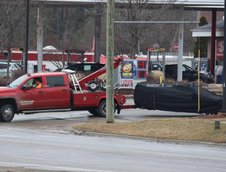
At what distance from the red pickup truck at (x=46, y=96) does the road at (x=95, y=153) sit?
2.10m

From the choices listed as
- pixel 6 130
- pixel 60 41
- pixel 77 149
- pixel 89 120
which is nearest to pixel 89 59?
pixel 60 41

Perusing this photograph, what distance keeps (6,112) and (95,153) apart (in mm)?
10191

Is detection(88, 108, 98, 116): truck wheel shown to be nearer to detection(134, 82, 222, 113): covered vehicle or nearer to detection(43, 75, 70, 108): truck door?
detection(43, 75, 70, 108): truck door

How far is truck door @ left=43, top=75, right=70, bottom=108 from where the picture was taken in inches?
989

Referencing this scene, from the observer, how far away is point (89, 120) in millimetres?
25453

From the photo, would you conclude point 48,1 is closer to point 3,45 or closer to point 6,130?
point 3,45

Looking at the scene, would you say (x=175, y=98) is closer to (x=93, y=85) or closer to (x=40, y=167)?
(x=93, y=85)

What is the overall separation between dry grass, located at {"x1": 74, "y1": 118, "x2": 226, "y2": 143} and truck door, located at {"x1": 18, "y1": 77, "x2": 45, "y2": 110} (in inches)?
134

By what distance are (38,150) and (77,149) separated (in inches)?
39.9

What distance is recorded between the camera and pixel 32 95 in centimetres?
2466

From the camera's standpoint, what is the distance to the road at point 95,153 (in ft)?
40.7

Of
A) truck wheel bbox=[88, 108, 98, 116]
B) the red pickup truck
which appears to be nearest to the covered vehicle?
the red pickup truck

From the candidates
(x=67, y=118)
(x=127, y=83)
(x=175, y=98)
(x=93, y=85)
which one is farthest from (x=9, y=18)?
(x=175, y=98)

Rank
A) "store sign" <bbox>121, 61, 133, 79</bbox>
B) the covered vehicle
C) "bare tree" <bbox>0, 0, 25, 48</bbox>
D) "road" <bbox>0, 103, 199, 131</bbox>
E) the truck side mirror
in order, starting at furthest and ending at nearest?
"bare tree" <bbox>0, 0, 25, 48</bbox> → "store sign" <bbox>121, 61, 133, 79</bbox> → the covered vehicle → the truck side mirror → "road" <bbox>0, 103, 199, 131</bbox>
